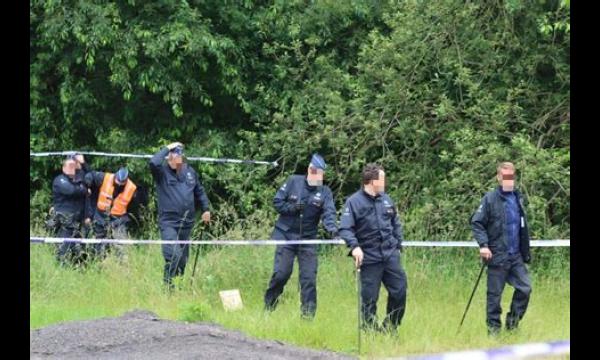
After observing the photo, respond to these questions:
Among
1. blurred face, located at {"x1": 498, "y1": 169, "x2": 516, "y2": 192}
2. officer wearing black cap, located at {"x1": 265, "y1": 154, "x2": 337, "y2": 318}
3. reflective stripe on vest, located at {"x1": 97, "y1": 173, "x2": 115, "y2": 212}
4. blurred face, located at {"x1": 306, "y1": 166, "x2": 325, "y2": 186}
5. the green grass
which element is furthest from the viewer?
reflective stripe on vest, located at {"x1": 97, "y1": 173, "x2": 115, "y2": 212}

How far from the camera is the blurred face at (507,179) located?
34.0ft

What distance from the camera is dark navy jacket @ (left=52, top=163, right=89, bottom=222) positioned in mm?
15281

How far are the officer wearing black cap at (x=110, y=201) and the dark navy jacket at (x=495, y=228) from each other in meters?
7.01

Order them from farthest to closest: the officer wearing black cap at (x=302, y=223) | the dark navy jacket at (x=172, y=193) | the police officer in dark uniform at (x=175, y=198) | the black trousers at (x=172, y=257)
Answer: the dark navy jacket at (x=172, y=193)
the police officer in dark uniform at (x=175, y=198)
the black trousers at (x=172, y=257)
the officer wearing black cap at (x=302, y=223)

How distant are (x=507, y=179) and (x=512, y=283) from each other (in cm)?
114

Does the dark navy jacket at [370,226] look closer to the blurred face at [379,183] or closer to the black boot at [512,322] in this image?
the blurred face at [379,183]

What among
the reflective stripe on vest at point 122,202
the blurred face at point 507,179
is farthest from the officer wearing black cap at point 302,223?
the reflective stripe on vest at point 122,202

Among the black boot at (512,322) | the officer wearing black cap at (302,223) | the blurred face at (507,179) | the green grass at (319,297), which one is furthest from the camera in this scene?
the officer wearing black cap at (302,223)

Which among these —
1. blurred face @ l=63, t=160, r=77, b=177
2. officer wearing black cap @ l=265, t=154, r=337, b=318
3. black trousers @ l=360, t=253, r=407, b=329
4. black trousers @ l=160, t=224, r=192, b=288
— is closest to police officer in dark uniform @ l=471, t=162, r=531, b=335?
black trousers @ l=360, t=253, r=407, b=329

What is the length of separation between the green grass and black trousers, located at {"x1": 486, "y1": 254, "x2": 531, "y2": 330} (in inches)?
7.3

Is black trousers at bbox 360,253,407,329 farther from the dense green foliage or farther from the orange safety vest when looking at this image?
the orange safety vest

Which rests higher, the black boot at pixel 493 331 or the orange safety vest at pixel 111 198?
the orange safety vest at pixel 111 198

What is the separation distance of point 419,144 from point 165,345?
8.44 m

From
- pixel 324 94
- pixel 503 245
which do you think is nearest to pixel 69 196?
pixel 324 94
